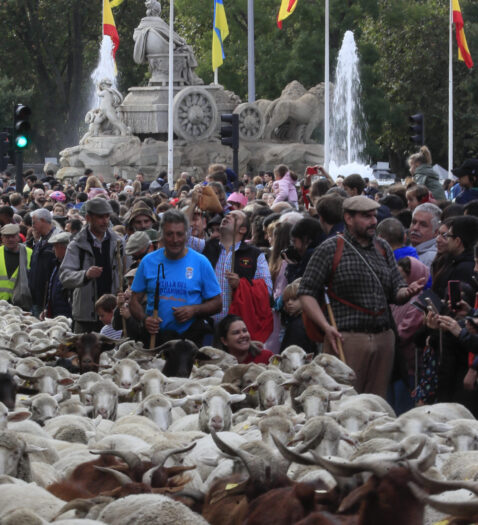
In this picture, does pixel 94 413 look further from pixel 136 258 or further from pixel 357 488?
pixel 357 488

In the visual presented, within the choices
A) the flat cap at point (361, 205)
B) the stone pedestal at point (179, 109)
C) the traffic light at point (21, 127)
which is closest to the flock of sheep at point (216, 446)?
the flat cap at point (361, 205)

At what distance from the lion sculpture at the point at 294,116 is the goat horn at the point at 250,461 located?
35695mm

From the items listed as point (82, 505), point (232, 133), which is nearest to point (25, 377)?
point (82, 505)

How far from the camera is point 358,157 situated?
49.9 metres

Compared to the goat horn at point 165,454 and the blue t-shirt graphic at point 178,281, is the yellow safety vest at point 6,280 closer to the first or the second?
the blue t-shirt graphic at point 178,281

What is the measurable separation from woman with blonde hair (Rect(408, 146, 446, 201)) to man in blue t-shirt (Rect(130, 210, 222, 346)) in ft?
20.1

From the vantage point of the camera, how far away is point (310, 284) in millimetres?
9250

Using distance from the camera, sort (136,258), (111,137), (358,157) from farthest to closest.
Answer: (358,157) → (111,137) → (136,258)

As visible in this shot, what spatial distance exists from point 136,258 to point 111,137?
1054 inches

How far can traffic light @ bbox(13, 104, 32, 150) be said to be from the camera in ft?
70.7

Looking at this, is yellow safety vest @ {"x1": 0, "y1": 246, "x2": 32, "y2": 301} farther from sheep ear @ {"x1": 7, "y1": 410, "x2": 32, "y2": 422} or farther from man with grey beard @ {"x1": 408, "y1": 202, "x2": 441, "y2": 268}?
sheep ear @ {"x1": 7, "y1": 410, "x2": 32, "y2": 422}

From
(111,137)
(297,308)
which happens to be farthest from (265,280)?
(111,137)

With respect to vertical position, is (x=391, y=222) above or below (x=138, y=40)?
below

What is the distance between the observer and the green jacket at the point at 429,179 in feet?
51.9
